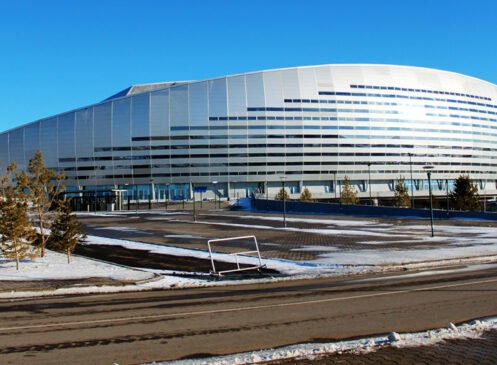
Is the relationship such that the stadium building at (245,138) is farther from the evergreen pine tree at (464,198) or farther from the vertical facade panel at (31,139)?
the evergreen pine tree at (464,198)

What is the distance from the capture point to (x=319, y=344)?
19.5 ft

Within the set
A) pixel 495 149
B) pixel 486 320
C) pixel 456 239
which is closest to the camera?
pixel 486 320

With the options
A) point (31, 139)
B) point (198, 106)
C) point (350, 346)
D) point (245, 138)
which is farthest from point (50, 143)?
point (350, 346)

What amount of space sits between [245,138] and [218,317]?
9697cm

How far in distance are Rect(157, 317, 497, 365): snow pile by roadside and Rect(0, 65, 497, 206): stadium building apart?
9249 cm

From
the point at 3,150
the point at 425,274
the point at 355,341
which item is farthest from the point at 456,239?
the point at 3,150

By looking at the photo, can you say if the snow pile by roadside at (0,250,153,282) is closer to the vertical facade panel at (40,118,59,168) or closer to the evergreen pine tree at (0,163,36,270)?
the evergreen pine tree at (0,163,36,270)

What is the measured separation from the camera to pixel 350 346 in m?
5.78

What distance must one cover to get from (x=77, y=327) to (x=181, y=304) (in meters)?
2.51

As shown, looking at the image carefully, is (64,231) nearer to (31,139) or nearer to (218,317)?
(218,317)

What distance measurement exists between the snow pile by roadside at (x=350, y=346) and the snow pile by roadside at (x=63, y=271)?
26.2 feet

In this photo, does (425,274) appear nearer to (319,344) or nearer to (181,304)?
(181,304)

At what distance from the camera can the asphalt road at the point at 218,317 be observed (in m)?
6.09

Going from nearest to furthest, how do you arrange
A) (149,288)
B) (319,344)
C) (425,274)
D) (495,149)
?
(319,344) → (149,288) → (425,274) → (495,149)
